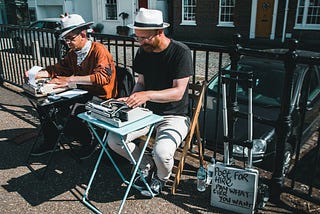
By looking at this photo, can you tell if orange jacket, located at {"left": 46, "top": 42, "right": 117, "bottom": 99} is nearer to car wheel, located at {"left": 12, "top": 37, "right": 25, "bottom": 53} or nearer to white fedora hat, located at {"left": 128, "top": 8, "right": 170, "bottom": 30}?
white fedora hat, located at {"left": 128, "top": 8, "right": 170, "bottom": 30}

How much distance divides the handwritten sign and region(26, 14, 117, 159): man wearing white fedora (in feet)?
5.42

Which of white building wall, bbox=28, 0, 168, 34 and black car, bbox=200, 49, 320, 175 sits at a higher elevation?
white building wall, bbox=28, 0, 168, 34

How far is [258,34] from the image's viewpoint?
17766 millimetres

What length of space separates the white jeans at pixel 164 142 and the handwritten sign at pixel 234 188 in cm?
47

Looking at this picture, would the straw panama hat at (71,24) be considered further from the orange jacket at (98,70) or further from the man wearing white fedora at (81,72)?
the orange jacket at (98,70)

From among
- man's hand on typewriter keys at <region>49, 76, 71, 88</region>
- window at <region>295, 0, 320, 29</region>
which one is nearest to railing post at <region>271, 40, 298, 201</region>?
man's hand on typewriter keys at <region>49, 76, 71, 88</region>

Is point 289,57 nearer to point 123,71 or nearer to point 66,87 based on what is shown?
point 123,71

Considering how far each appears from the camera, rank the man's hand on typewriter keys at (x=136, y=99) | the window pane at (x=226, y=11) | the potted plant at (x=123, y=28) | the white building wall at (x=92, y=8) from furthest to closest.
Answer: the white building wall at (x=92, y=8) < the potted plant at (x=123, y=28) < the window pane at (x=226, y=11) < the man's hand on typewriter keys at (x=136, y=99)

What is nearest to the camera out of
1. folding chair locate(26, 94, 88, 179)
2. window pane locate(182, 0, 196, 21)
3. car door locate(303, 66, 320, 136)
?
folding chair locate(26, 94, 88, 179)

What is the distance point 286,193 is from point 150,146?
1.86 metres

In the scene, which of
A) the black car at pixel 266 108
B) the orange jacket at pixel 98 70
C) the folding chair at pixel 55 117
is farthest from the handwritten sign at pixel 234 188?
the folding chair at pixel 55 117

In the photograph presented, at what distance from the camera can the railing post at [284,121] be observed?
2.84 metres

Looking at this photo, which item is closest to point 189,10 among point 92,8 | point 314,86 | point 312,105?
point 92,8

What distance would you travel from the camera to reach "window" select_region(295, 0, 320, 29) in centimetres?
1587
